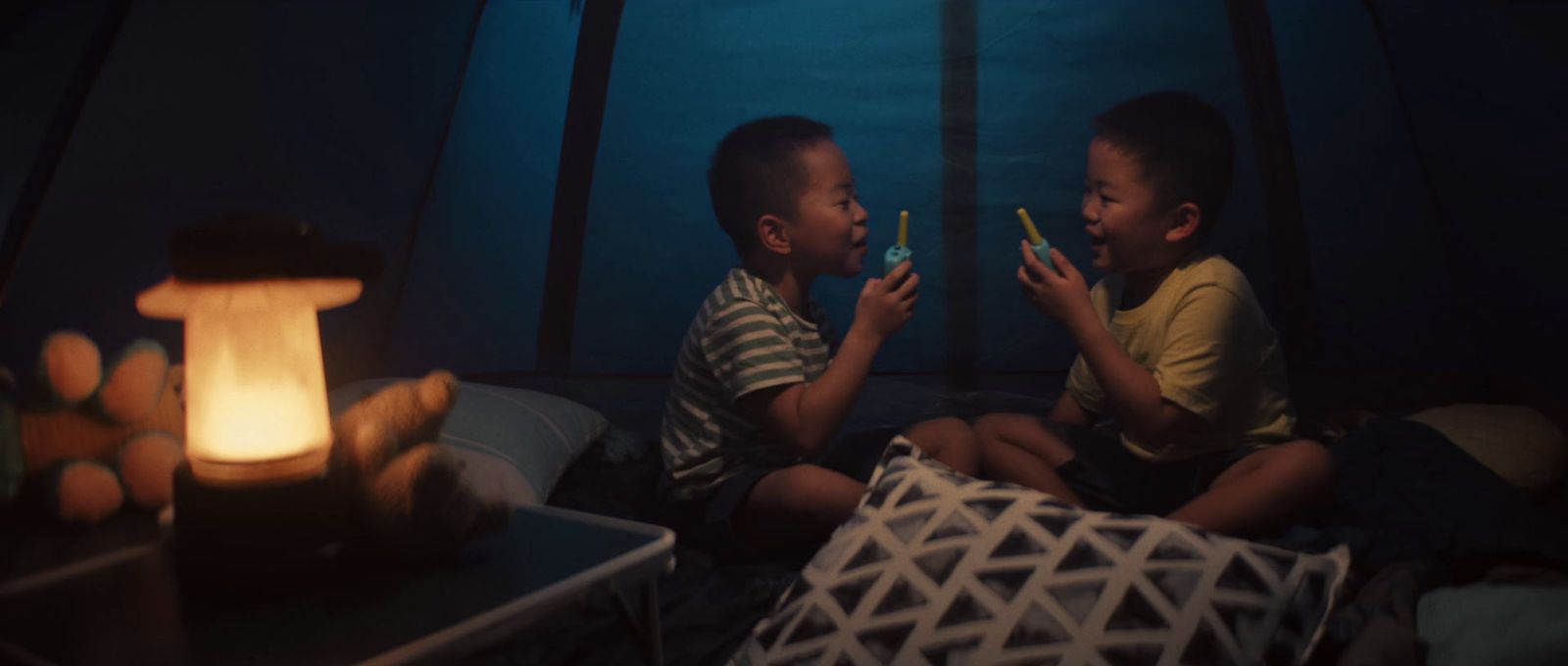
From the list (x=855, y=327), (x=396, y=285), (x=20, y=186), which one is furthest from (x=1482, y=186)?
(x=20, y=186)

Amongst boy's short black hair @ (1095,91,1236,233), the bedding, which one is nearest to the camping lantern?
the bedding

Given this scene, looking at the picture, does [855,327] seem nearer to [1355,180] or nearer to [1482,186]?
[1355,180]

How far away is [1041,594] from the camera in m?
0.87

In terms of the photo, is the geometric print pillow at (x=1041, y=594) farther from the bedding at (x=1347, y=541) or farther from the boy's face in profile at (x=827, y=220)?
the boy's face in profile at (x=827, y=220)

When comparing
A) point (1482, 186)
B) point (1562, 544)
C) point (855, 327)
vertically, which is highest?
point (1482, 186)

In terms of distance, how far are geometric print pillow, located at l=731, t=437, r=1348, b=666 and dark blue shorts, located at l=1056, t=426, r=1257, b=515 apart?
1.14 ft

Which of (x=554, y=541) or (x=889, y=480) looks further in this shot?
(x=889, y=480)

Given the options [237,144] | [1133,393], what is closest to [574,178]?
[237,144]

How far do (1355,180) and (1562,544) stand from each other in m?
0.57

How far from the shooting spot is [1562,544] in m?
1.12

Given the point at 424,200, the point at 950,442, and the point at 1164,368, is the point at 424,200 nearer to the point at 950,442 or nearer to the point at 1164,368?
the point at 950,442

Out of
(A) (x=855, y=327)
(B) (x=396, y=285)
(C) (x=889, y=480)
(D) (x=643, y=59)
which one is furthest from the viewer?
(B) (x=396, y=285)

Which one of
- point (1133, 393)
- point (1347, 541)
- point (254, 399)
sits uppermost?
point (254, 399)

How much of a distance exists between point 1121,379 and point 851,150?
0.51 metres
